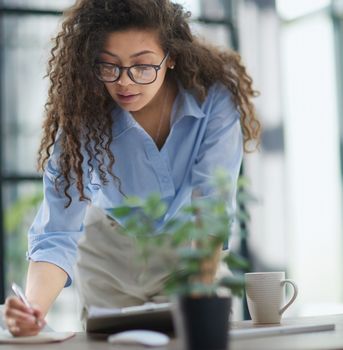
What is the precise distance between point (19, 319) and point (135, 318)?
26cm

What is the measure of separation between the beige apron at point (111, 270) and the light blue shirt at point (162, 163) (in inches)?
2.2

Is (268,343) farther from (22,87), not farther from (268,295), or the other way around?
(22,87)

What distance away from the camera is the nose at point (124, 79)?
6.95 feet

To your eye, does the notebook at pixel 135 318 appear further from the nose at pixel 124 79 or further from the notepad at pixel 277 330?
the nose at pixel 124 79

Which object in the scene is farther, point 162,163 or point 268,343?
point 162,163

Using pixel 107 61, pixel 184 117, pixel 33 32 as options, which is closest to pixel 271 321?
pixel 184 117

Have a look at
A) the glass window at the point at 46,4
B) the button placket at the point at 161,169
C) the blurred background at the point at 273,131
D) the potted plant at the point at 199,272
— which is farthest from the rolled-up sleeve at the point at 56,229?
the glass window at the point at 46,4

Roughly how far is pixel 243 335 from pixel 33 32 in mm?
3041

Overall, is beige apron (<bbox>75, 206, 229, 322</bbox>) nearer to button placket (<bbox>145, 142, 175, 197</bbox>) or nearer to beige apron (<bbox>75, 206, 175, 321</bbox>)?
beige apron (<bbox>75, 206, 175, 321</bbox>)

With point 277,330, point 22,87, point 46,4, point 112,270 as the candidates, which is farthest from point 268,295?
point 46,4

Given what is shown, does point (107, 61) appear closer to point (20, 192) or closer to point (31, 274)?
point (31, 274)

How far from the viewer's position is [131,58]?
212 cm

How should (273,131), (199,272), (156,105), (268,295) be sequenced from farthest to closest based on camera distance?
1. (273,131)
2. (156,105)
3. (268,295)
4. (199,272)

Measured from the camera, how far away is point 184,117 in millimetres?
2316
